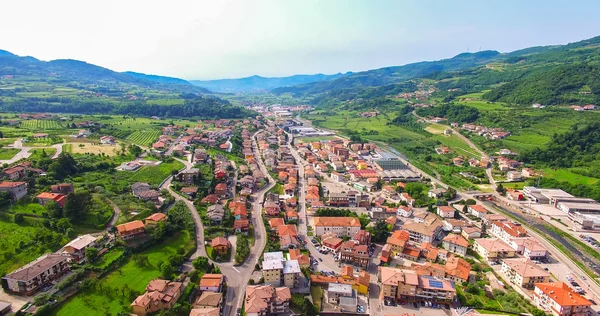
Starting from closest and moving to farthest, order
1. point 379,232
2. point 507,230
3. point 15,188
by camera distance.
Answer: point 15,188 < point 379,232 < point 507,230

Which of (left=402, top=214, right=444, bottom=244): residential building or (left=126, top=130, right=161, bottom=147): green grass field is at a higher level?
(left=126, top=130, right=161, bottom=147): green grass field

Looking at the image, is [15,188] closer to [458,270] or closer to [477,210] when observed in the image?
[458,270]

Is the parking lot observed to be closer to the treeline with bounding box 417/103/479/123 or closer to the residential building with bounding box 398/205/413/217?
the residential building with bounding box 398/205/413/217

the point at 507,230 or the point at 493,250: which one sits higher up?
the point at 507,230

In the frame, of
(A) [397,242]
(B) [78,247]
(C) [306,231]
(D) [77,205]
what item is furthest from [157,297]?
(A) [397,242]

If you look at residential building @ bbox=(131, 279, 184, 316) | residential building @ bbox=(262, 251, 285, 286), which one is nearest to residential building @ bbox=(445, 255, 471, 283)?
residential building @ bbox=(262, 251, 285, 286)

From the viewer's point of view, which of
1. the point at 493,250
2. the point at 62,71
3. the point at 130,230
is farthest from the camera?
the point at 62,71

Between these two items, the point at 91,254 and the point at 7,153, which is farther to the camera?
the point at 7,153
